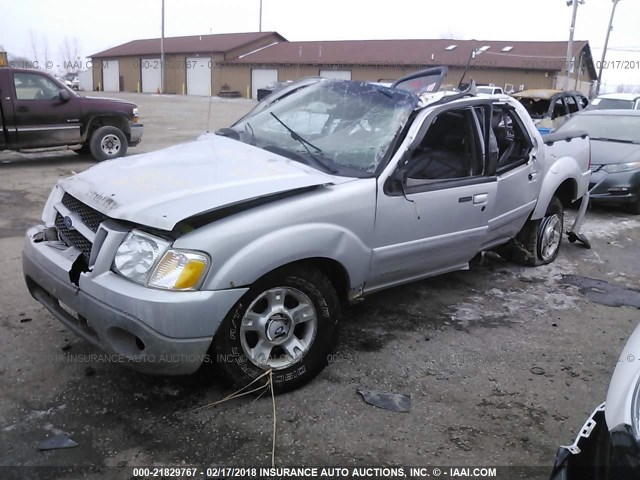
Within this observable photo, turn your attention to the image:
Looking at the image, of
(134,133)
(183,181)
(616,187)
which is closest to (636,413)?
(183,181)

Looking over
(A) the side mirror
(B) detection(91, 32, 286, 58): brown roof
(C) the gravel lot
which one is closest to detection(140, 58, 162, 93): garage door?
(B) detection(91, 32, 286, 58): brown roof

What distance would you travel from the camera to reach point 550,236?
5840 mm

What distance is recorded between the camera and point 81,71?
63438mm

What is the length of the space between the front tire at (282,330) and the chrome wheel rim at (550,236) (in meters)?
3.22

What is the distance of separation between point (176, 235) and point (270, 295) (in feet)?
2.01

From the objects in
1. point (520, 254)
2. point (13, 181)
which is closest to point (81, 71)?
point (13, 181)

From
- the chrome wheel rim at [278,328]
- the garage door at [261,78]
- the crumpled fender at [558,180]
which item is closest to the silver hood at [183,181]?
the chrome wheel rim at [278,328]

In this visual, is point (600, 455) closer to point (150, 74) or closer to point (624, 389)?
point (624, 389)

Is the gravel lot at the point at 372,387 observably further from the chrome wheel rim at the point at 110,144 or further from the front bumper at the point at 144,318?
the chrome wheel rim at the point at 110,144

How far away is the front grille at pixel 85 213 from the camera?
10.2ft

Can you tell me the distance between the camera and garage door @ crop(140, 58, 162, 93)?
2037 inches

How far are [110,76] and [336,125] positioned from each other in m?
60.9

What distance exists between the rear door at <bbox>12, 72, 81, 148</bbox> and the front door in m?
8.39

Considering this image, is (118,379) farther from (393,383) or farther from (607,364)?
(607,364)
